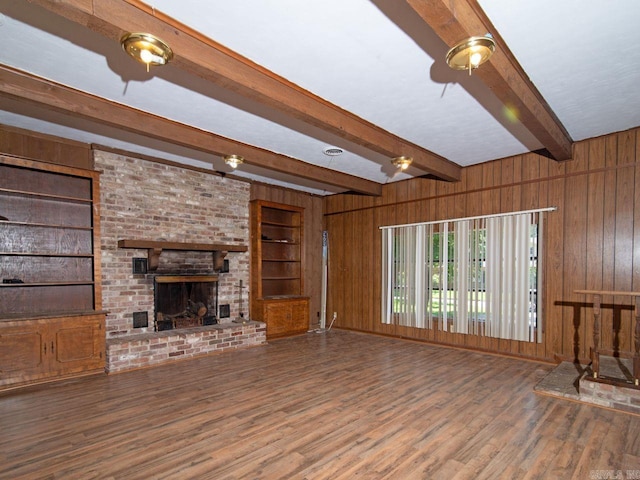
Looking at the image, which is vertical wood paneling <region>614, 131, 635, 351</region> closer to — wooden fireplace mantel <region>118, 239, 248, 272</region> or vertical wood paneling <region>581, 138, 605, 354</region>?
vertical wood paneling <region>581, 138, 605, 354</region>

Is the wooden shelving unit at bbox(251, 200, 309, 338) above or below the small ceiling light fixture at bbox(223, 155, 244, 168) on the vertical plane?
below

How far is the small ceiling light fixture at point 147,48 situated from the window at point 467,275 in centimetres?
470

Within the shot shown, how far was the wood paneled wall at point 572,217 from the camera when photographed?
4.14m

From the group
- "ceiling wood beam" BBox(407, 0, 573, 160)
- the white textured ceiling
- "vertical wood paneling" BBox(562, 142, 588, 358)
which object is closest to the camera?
"ceiling wood beam" BBox(407, 0, 573, 160)

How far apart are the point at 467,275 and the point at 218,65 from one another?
4570 millimetres

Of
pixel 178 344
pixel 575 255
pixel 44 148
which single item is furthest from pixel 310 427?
pixel 44 148

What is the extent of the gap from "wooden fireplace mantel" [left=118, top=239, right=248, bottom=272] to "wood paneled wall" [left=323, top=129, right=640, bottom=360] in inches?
133

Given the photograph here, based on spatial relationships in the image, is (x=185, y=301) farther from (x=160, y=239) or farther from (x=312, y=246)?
(x=312, y=246)

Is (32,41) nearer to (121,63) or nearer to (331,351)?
(121,63)

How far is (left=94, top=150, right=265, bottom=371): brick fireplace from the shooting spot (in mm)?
4645

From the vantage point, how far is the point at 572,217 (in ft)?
14.9

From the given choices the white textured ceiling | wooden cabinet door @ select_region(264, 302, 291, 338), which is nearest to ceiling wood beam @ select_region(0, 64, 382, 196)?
the white textured ceiling

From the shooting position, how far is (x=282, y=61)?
267 centimetres

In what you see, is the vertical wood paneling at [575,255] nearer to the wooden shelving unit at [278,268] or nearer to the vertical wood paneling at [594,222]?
the vertical wood paneling at [594,222]
